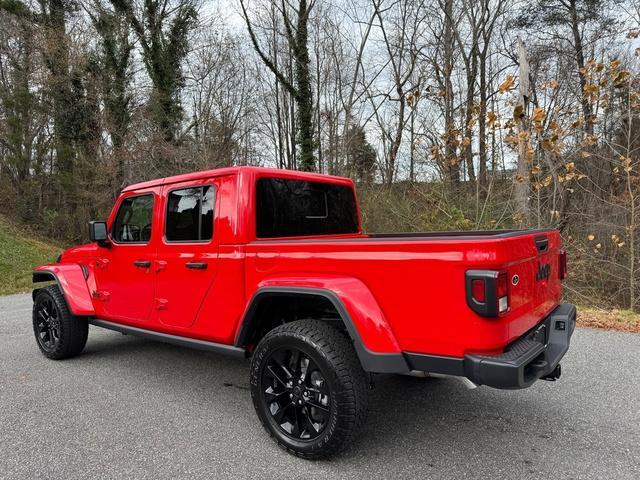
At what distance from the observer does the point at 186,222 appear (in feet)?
12.1

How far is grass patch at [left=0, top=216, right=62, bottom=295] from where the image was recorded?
11709 millimetres

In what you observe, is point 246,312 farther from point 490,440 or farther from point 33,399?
point 33,399

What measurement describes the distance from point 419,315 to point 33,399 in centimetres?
337

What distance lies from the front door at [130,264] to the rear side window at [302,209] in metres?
1.09

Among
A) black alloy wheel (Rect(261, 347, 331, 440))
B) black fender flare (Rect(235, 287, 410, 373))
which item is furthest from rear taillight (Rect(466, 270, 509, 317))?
black alloy wheel (Rect(261, 347, 331, 440))

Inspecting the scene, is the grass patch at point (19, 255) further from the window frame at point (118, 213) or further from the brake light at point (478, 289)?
the brake light at point (478, 289)

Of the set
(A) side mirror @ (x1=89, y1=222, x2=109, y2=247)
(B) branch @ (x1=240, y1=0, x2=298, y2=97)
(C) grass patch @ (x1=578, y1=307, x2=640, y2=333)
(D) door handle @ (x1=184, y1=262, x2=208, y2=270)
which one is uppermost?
(B) branch @ (x1=240, y1=0, x2=298, y2=97)

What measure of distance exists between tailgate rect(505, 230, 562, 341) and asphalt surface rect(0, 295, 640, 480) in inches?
32.1

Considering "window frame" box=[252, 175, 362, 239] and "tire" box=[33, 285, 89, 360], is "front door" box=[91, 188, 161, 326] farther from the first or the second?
"window frame" box=[252, 175, 362, 239]

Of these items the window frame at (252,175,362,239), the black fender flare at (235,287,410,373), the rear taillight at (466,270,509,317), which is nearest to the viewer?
the rear taillight at (466,270,509,317)

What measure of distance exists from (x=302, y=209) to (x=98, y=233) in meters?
2.00

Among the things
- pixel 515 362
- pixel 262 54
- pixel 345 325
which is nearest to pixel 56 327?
pixel 345 325

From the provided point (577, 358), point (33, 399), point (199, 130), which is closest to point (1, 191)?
point (199, 130)

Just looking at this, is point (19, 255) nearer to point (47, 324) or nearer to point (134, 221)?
point (47, 324)
